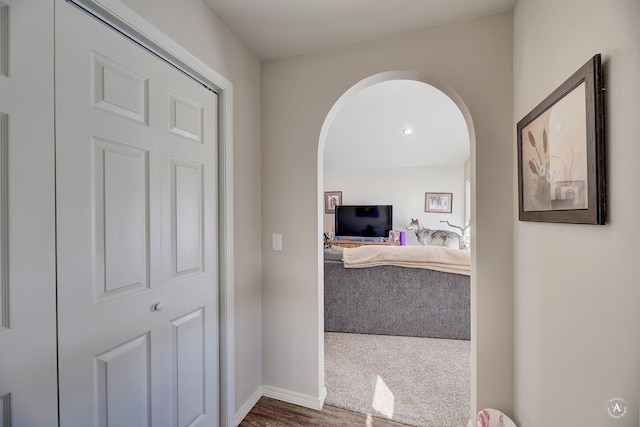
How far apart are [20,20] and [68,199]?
499 millimetres

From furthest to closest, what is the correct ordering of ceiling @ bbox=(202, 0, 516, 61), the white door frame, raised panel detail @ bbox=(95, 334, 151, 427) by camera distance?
1. the white door frame
2. ceiling @ bbox=(202, 0, 516, 61)
3. raised panel detail @ bbox=(95, 334, 151, 427)

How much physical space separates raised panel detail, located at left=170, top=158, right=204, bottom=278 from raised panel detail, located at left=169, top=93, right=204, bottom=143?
0.46 feet

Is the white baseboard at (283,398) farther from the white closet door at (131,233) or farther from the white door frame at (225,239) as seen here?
the white closet door at (131,233)

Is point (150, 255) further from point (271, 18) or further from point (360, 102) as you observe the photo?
point (360, 102)

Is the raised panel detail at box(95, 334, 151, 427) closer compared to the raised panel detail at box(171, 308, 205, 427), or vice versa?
the raised panel detail at box(95, 334, 151, 427)

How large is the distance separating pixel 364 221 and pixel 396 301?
Answer: 3.73 m

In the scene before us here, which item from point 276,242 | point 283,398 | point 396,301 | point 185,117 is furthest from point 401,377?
point 185,117

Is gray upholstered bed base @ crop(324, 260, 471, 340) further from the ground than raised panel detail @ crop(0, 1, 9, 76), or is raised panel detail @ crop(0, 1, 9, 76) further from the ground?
raised panel detail @ crop(0, 1, 9, 76)

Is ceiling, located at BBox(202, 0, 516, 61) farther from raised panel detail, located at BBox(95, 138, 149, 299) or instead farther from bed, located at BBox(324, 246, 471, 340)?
bed, located at BBox(324, 246, 471, 340)

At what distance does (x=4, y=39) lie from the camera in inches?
29.1

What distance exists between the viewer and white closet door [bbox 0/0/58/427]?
0.74 metres

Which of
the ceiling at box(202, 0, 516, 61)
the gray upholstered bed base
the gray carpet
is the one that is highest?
the ceiling at box(202, 0, 516, 61)

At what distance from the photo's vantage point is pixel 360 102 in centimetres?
446

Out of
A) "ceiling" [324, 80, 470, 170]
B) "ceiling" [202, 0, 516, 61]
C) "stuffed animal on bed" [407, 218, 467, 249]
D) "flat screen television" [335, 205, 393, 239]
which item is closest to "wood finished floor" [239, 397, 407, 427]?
"ceiling" [202, 0, 516, 61]
